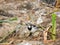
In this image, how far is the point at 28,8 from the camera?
8.83ft

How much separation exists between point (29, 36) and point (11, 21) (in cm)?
30

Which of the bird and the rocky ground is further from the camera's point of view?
the bird

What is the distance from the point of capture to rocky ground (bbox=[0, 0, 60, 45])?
67.4 inches

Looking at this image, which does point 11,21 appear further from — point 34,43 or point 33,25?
point 34,43

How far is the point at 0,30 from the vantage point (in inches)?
75.0

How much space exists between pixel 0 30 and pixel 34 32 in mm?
354

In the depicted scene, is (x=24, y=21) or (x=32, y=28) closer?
(x=32, y=28)

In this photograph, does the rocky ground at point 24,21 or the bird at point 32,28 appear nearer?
the rocky ground at point 24,21

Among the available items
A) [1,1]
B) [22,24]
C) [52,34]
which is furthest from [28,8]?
[52,34]

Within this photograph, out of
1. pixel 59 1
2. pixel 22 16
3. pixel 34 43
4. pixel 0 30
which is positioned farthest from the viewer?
pixel 59 1

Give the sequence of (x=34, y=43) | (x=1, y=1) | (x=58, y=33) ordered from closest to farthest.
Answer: (x=34, y=43) → (x=58, y=33) → (x=1, y=1)

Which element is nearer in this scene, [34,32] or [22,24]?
[34,32]

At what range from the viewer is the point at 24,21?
209cm

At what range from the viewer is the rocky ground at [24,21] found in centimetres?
171
